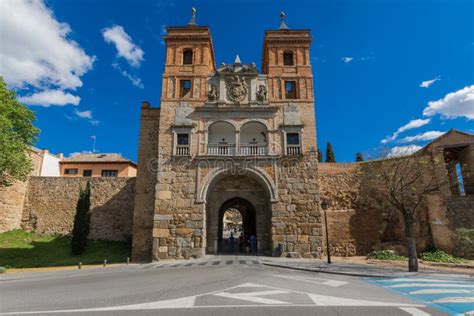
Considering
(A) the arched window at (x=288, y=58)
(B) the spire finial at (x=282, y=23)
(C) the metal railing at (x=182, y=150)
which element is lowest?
(C) the metal railing at (x=182, y=150)

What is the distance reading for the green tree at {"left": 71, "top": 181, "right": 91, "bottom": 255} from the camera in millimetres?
18000

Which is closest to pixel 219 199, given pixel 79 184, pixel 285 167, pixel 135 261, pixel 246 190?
pixel 246 190

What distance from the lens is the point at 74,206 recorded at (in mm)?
21344

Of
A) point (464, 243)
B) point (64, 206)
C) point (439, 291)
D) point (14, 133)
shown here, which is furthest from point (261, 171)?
point (64, 206)

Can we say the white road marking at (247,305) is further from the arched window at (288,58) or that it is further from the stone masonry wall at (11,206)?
Answer: the stone masonry wall at (11,206)

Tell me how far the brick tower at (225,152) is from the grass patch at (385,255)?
368cm

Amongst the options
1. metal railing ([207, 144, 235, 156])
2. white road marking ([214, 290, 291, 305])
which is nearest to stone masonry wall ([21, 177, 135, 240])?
metal railing ([207, 144, 235, 156])

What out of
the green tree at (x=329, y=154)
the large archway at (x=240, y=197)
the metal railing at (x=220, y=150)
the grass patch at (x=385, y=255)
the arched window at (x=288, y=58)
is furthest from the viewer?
the green tree at (x=329, y=154)

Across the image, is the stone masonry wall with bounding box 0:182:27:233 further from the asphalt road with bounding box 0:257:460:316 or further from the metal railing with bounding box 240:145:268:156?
the metal railing with bounding box 240:145:268:156

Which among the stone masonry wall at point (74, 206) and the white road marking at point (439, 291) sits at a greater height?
the stone masonry wall at point (74, 206)

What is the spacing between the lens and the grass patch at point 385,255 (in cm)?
1489

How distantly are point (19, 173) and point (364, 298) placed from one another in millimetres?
19112

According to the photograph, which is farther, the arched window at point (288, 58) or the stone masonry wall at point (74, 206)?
the stone masonry wall at point (74, 206)

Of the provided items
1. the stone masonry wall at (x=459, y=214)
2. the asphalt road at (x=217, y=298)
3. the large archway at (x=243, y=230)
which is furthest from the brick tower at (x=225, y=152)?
the stone masonry wall at (x=459, y=214)
